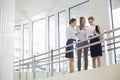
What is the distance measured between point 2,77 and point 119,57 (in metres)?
5.43

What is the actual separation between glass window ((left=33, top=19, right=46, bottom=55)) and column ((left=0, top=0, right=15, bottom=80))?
28.4 ft

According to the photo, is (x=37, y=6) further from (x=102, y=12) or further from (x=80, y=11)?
(x=102, y=12)

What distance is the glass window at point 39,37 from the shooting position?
11352 mm

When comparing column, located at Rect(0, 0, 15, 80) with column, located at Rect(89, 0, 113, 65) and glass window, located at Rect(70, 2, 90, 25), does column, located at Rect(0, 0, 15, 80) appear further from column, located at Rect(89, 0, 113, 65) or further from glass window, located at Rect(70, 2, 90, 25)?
glass window, located at Rect(70, 2, 90, 25)

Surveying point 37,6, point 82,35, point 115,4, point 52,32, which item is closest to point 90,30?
point 82,35

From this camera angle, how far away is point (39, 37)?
457 inches

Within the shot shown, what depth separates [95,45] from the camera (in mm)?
4949

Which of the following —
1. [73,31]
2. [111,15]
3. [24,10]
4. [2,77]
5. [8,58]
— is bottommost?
[2,77]

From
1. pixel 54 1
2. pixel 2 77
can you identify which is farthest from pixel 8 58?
pixel 54 1

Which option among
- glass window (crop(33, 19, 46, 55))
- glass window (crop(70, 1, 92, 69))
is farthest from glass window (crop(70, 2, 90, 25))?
glass window (crop(33, 19, 46, 55))

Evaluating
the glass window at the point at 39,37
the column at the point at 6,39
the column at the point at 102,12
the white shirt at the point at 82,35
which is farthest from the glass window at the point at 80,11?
the column at the point at 6,39

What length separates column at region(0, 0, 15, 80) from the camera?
2.44 m

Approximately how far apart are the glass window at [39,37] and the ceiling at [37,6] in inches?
38.0

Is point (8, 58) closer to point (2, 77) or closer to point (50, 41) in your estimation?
point (2, 77)
